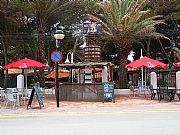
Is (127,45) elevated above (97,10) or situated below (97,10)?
below

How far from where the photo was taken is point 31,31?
34719mm

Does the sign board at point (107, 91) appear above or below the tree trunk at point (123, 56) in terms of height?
below

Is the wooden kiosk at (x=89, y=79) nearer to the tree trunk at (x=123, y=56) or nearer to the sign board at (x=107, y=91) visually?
the sign board at (x=107, y=91)

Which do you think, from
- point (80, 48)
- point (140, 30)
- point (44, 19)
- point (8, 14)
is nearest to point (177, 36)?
point (80, 48)

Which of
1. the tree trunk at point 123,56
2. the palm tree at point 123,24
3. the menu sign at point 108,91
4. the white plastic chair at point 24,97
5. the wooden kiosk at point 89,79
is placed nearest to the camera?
the white plastic chair at point 24,97

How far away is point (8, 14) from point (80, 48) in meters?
13.9

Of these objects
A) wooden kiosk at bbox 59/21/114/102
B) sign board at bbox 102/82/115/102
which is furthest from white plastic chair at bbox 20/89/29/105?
sign board at bbox 102/82/115/102

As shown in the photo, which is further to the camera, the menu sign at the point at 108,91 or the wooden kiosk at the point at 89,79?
the wooden kiosk at the point at 89,79

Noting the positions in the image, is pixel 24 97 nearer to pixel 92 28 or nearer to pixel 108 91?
pixel 108 91

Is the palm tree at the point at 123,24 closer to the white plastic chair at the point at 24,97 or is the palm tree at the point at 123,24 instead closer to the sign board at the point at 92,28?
the sign board at the point at 92,28

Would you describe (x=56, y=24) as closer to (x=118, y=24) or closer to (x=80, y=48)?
(x=80, y=48)

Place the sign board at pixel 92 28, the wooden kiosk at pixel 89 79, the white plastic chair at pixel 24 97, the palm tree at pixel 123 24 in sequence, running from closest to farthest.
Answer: the white plastic chair at pixel 24 97 < the wooden kiosk at pixel 89 79 < the sign board at pixel 92 28 < the palm tree at pixel 123 24

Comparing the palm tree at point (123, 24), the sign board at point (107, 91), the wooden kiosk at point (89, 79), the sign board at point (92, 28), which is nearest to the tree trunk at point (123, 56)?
the palm tree at point (123, 24)

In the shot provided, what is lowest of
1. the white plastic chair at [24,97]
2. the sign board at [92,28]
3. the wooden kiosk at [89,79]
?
the white plastic chair at [24,97]
